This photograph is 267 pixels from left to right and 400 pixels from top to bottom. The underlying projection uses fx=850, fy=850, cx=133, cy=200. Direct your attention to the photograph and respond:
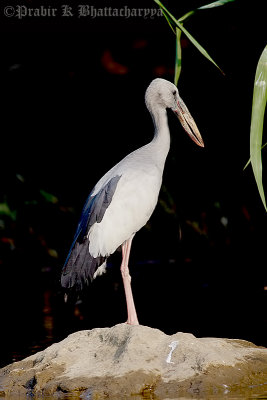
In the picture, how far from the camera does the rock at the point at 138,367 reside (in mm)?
5414

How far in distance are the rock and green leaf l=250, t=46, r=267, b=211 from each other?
3.74 feet

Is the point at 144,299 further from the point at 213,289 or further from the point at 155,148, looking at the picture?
the point at 155,148

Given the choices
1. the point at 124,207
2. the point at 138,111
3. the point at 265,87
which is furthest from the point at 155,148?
the point at 138,111

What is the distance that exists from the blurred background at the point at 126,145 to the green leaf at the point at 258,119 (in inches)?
234

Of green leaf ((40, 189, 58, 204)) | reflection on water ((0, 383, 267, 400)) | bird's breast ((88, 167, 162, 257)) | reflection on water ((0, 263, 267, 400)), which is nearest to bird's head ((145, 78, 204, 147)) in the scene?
bird's breast ((88, 167, 162, 257))

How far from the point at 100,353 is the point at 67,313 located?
13.5 feet

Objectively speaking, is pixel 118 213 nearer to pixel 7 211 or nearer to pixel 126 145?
pixel 7 211

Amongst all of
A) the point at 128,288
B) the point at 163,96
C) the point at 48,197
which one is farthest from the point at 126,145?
the point at 128,288

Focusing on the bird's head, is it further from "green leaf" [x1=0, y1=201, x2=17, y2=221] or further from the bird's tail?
"green leaf" [x1=0, y1=201, x2=17, y2=221]

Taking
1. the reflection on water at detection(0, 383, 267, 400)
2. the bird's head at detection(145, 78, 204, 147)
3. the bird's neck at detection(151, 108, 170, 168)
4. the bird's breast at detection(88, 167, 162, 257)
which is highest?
the bird's head at detection(145, 78, 204, 147)

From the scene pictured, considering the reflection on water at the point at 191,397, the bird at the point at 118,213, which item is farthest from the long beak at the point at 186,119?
the reflection on water at the point at 191,397

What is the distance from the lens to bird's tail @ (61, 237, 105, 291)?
21.6ft

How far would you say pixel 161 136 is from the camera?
745cm

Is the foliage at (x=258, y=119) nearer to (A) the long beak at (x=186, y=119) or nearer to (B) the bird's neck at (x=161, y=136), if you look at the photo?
(B) the bird's neck at (x=161, y=136)
